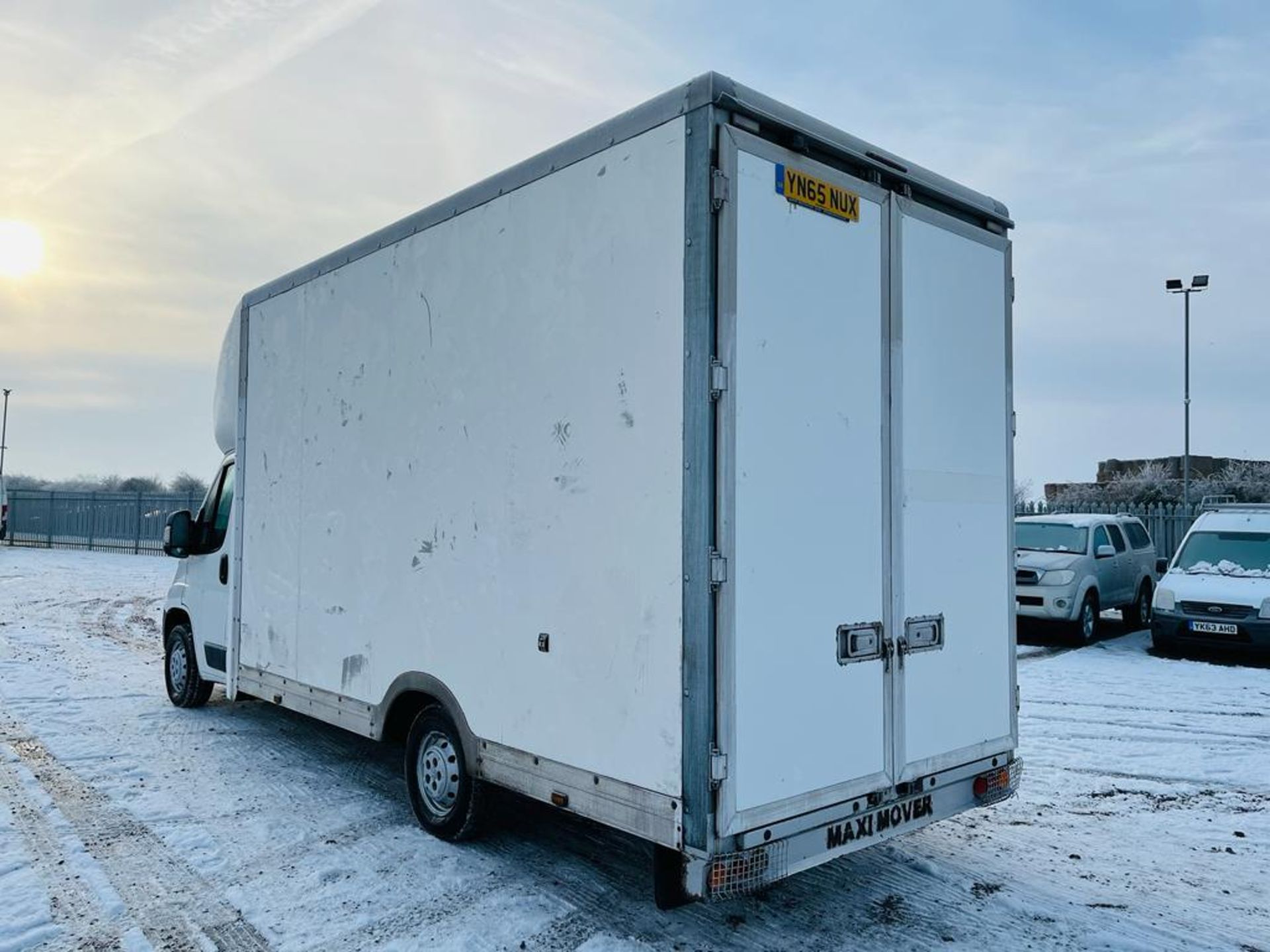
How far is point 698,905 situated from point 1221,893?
244 cm

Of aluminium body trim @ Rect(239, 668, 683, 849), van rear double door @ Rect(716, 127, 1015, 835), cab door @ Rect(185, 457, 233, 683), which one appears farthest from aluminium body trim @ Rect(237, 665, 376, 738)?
van rear double door @ Rect(716, 127, 1015, 835)

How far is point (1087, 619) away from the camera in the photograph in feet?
41.7

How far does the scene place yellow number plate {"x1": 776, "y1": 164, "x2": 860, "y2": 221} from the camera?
3.76 meters

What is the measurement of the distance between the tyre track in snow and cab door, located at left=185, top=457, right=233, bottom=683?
Result: 157 cm

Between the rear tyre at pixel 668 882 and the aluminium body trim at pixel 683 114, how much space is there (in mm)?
2764

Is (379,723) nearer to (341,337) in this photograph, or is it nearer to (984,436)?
(341,337)

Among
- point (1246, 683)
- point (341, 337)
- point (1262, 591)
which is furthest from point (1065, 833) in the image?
point (1262, 591)

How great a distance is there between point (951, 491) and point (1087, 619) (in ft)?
31.6

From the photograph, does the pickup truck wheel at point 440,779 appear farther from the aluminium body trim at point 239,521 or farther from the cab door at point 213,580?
the cab door at point 213,580

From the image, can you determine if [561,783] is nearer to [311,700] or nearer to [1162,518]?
[311,700]

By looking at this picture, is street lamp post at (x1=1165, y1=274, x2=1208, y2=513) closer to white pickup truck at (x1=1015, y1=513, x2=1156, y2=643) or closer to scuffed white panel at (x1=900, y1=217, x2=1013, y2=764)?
white pickup truck at (x1=1015, y1=513, x2=1156, y2=643)

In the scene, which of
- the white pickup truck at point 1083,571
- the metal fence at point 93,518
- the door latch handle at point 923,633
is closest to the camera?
the door latch handle at point 923,633

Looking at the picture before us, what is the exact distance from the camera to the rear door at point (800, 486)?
350 cm

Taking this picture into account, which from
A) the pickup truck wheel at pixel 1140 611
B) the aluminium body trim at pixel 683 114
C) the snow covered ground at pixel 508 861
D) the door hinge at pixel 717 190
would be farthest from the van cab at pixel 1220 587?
the door hinge at pixel 717 190
